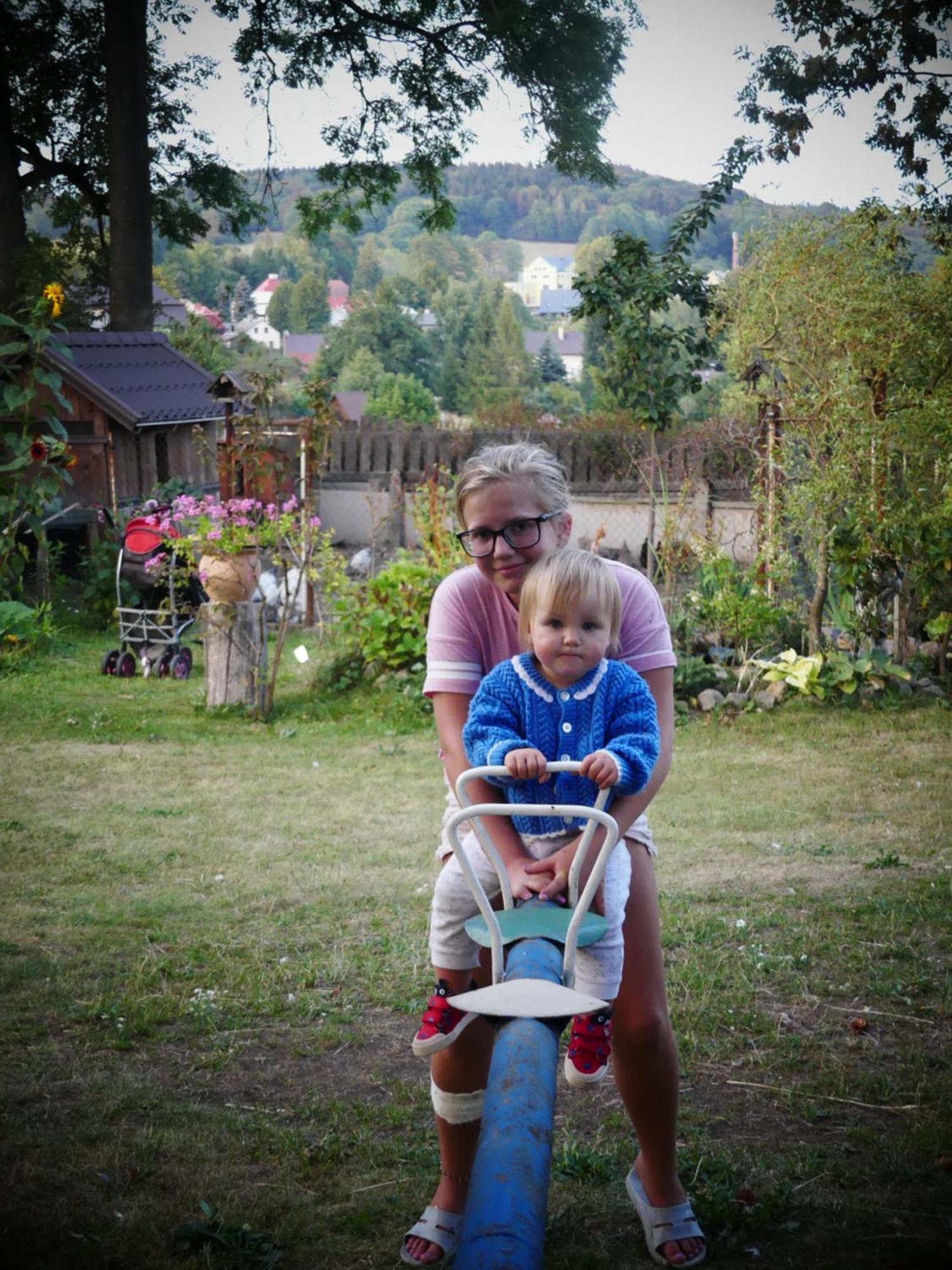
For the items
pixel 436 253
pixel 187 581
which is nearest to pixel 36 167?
pixel 187 581

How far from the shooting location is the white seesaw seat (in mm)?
1498

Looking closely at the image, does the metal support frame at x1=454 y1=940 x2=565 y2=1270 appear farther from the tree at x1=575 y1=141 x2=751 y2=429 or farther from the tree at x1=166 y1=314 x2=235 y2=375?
the tree at x1=166 y1=314 x2=235 y2=375

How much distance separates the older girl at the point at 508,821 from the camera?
2.01 m

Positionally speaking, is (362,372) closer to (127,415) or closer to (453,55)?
(127,415)

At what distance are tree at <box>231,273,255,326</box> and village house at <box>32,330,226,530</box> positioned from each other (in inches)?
86.3

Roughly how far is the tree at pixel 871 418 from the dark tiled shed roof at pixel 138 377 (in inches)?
214

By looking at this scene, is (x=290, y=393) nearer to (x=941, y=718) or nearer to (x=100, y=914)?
(x=941, y=718)

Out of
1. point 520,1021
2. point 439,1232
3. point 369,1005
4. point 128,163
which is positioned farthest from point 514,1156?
point 128,163

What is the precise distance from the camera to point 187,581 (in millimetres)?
8008

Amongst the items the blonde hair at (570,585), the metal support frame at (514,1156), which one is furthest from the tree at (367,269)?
the metal support frame at (514,1156)

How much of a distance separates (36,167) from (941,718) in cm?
634

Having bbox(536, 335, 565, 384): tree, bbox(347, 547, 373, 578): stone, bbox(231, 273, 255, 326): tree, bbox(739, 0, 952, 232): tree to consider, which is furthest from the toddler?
bbox(536, 335, 565, 384): tree

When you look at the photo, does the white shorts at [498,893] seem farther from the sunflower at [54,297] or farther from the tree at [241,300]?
the tree at [241,300]

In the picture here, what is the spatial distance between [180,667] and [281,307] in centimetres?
1405
